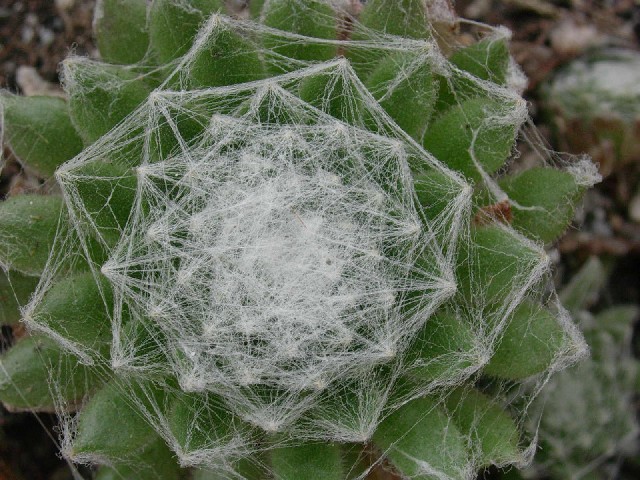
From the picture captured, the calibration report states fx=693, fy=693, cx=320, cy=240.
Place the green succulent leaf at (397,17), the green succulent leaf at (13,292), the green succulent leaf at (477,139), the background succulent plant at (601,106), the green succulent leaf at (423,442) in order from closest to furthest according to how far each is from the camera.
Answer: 1. the green succulent leaf at (423,442)
2. the green succulent leaf at (477,139)
3. the green succulent leaf at (397,17)
4. the green succulent leaf at (13,292)
5. the background succulent plant at (601,106)

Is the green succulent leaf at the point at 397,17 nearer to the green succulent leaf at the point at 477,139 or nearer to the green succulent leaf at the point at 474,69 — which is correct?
the green succulent leaf at the point at 474,69

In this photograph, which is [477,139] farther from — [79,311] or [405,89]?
[79,311]

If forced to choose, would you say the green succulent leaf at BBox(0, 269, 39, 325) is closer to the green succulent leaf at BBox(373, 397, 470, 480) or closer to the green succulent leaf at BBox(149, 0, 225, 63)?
the green succulent leaf at BBox(149, 0, 225, 63)

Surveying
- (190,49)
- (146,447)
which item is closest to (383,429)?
(146,447)

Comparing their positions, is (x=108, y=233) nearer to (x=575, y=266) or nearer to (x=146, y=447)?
(x=146, y=447)

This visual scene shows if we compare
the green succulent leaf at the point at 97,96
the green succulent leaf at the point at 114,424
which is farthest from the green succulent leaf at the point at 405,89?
the green succulent leaf at the point at 114,424
